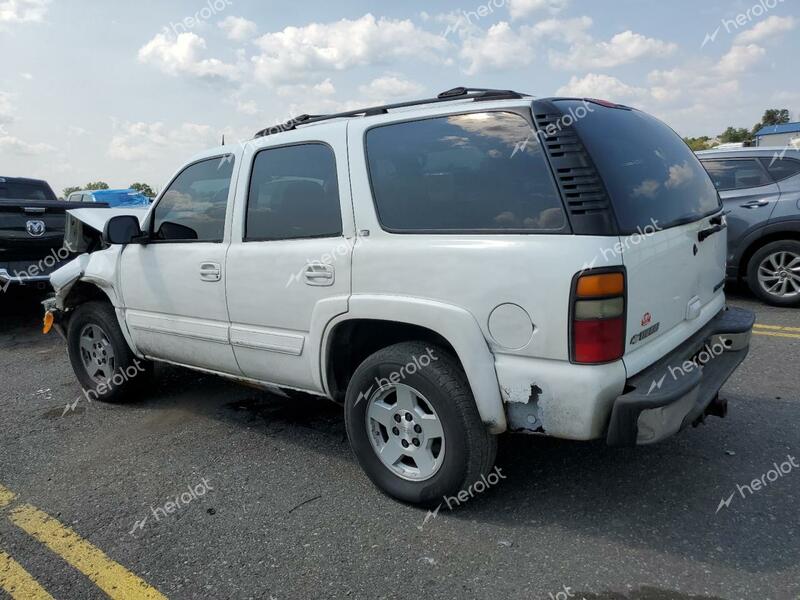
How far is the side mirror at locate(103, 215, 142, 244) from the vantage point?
12.6 feet

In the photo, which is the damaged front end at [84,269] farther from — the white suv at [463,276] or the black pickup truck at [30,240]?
the black pickup truck at [30,240]

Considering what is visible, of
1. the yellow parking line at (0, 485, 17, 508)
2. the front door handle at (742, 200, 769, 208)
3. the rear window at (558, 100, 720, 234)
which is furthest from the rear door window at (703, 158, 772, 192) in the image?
the yellow parking line at (0, 485, 17, 508)

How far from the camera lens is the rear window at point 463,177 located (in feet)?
8.21

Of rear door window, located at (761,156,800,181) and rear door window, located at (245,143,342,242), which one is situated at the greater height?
rear door window, located at (245,143,342,242)

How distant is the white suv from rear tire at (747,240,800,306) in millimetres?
3753

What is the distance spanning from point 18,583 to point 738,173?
7342mm

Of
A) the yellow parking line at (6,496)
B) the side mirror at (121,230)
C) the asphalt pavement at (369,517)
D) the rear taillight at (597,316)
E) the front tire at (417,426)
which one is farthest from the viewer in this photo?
the side mirror at (121,230)

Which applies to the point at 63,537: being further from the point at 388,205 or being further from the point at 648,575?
the point at 648,575

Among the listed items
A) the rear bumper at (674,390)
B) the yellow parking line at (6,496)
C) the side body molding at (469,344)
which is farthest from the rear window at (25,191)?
the rear bumper at (674,390)

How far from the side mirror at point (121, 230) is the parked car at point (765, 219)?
6.06 metres

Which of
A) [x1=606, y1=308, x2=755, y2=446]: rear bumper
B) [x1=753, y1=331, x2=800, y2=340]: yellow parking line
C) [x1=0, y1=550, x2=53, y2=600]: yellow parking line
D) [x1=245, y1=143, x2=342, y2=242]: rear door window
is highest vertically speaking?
[x1=245, y1=143, x2=342, y2=242]: rear door window

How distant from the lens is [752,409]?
388 cm

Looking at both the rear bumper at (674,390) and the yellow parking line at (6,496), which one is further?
the yellow parking line at (6,496)

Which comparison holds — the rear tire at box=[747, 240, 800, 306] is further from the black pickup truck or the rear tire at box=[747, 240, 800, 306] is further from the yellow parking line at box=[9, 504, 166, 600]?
the black pickup truck
